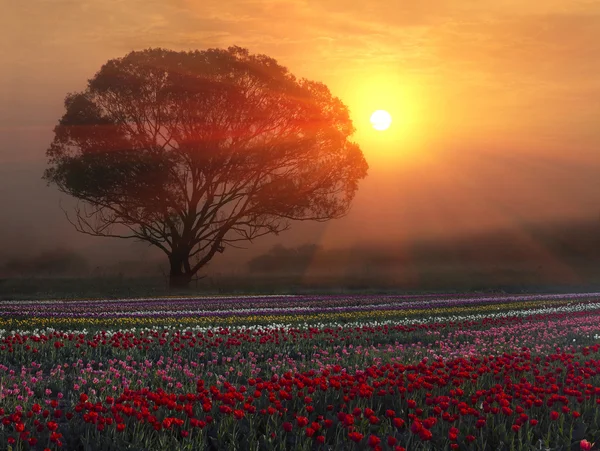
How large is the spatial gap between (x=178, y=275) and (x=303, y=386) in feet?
106

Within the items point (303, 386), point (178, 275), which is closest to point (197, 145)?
point (178, 275)

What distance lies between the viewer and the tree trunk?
1468 inches

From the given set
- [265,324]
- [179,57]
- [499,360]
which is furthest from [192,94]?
[499,360]

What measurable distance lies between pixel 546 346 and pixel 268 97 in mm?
26241

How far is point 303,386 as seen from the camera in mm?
6062

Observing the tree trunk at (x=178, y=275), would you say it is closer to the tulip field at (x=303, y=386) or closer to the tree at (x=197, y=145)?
the tree at (x=197, y=145)

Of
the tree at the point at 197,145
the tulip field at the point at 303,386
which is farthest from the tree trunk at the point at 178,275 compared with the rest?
the tulip field at the point at 303,386

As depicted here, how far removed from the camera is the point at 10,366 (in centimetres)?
967

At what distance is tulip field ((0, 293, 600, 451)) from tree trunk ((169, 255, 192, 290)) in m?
18.5

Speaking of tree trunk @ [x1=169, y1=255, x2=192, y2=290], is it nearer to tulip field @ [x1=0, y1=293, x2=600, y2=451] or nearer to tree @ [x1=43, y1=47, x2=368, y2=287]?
tree @ [x1=43, y1=47, x2=368, y2=287]

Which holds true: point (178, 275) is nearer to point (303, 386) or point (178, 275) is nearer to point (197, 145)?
point (197, 145)

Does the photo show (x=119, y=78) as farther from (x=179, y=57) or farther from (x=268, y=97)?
(x=268, y=97)

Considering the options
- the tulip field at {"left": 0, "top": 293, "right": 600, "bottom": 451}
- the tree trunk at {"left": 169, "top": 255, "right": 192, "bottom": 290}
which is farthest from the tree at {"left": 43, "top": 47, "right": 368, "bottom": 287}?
the tulip field at {"left": 0, "top": 293, "right": 600, "bottom": 451}

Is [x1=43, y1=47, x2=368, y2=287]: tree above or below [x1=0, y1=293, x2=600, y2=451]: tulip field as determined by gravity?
above
